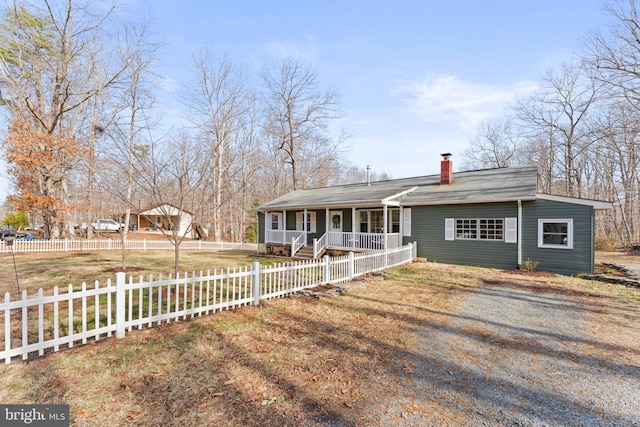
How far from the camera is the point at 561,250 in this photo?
10.8 metres

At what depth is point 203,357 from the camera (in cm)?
376

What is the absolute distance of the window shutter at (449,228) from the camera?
13.1 meters

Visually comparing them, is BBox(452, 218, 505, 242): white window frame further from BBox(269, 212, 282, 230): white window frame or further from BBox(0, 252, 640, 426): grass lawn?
BBox(269, 212, 282, 230): white window frame

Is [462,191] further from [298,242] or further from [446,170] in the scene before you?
[298,242]

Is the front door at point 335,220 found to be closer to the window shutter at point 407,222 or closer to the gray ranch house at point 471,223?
the gray ranch house at point 471,223

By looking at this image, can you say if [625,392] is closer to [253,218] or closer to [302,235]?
[302,235]

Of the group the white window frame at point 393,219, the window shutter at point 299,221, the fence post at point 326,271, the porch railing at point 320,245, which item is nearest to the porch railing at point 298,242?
the window shutter at point 299,221

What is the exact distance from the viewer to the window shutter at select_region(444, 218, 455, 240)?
13.1m

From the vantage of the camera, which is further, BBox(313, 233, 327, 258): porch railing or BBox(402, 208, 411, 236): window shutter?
BBox(313, 233, 327, 258): porch railing

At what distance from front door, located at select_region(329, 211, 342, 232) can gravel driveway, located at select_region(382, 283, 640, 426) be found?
10.8 meters

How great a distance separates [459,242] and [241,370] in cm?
1184

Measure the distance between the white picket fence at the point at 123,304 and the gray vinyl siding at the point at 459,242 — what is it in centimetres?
521

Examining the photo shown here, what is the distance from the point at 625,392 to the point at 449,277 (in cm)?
684

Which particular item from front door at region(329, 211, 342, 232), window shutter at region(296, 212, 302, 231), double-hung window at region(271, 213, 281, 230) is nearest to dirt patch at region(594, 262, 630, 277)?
front door at region(329, 211, 342, 232)
